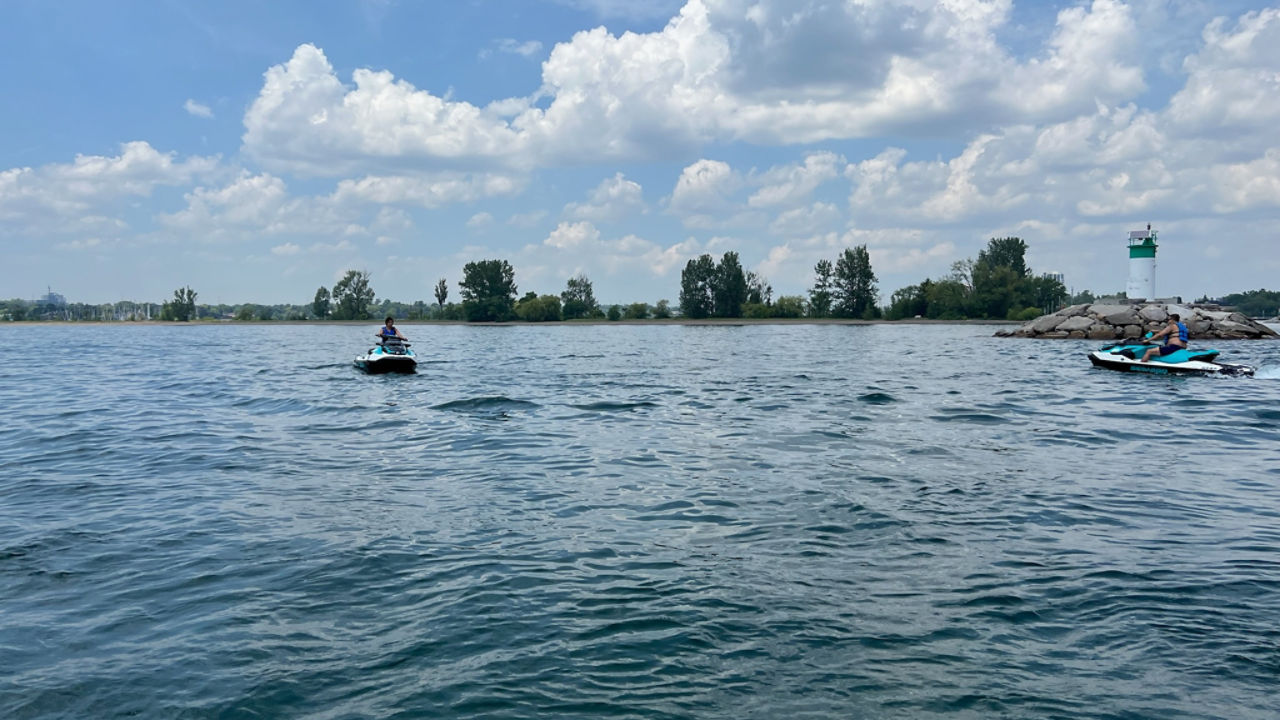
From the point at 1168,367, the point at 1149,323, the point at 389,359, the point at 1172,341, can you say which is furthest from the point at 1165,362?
the point at 1149,323

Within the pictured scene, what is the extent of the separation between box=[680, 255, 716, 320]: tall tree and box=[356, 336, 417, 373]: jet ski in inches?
4164

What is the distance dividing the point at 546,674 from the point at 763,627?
199 centimetres

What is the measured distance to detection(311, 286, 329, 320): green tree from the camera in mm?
171750

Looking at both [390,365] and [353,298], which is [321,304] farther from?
[390,365]

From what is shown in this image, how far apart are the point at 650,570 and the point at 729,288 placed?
134m

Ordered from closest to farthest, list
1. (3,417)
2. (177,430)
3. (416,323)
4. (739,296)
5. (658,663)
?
(658,663) < (177,430) < (3,417) < (739,296) < (416,323)

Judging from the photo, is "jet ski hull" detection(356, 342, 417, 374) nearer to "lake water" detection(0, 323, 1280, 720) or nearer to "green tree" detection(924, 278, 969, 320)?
"lake water" detection(0, 323, 1280, 720)

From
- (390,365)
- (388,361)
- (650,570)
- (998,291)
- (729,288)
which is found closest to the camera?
(650,570)

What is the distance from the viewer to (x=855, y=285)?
136 meters

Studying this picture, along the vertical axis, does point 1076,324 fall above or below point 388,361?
above

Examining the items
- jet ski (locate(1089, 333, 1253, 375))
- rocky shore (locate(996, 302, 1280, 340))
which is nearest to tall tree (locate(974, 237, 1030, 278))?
rocky shore (locate(996, 302, 1280, 340))

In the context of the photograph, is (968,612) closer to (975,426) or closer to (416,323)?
(975,426)

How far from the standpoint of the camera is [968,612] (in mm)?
7512

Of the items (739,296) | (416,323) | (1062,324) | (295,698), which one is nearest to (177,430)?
(295,698)
